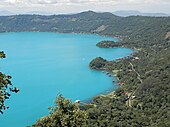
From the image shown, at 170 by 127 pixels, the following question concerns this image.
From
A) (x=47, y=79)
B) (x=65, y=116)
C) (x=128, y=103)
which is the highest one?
(x=65, y=116)

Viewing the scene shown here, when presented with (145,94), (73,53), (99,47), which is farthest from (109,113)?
(99,47)

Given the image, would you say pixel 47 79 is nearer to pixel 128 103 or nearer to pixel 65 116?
pixel 128 103

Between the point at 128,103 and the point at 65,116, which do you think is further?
the point at 128,103

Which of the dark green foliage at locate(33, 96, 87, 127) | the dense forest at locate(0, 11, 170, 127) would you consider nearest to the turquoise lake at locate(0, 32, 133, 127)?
the dense forest at locate(0, 11, 170, 127)

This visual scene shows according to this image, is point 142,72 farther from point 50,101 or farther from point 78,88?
point 50,101

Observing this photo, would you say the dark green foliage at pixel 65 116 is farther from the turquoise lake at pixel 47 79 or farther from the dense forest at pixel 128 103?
the turquoise lake at pixel 47 79

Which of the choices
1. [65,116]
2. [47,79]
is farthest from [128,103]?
[65,116]

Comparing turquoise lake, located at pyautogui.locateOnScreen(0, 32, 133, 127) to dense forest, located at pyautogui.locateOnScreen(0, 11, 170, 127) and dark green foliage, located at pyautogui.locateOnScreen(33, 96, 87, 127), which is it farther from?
dark green foliage, located at pyautogui.locateOnScreen(33, 96, 87, 127)

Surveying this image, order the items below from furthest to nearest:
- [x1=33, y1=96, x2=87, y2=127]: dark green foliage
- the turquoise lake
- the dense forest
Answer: the turquoise lake
the dense forest
[x1=33, y1=96, x2=87, y2=127]: dark green foliage
